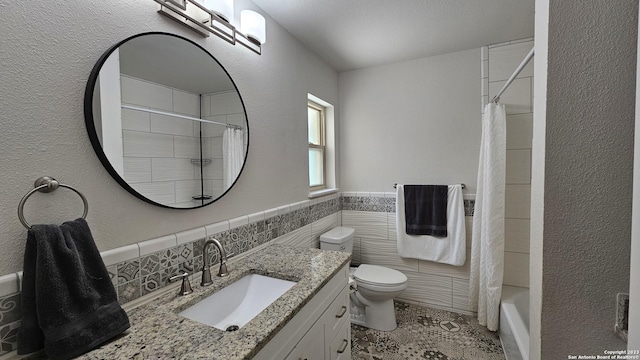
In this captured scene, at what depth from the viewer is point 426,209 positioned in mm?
2357

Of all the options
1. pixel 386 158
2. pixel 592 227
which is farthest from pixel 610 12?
pixel 386 158

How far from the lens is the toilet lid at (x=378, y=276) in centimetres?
203

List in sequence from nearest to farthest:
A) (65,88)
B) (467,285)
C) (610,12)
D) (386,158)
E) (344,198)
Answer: (610,12) < (65,88) < (467,285) < (386,158) < (344,198)

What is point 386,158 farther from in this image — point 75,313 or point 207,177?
point 75,313

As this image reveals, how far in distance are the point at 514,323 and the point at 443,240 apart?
2.46 ft

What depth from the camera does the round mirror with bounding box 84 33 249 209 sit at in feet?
2.92

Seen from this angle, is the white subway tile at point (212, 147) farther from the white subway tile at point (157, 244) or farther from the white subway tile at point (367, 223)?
the white subway tile at point (367, 223)

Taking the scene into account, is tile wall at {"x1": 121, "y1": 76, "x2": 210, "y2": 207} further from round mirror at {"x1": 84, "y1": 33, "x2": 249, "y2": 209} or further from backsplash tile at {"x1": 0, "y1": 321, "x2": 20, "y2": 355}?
backsplash tile at {"x1": 0, "y1": 321, "x2": 20, "y2": 355}

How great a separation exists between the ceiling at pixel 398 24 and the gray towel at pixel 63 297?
1444mm

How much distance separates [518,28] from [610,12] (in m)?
1.54

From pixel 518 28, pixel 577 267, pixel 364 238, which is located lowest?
pixel 364 238

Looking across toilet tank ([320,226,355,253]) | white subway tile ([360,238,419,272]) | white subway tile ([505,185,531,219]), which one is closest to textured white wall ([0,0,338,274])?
toilet tank ([320,226,355,253])

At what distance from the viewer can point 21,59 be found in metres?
0.71

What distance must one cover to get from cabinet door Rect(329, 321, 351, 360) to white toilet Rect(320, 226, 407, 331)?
61 centimetres
